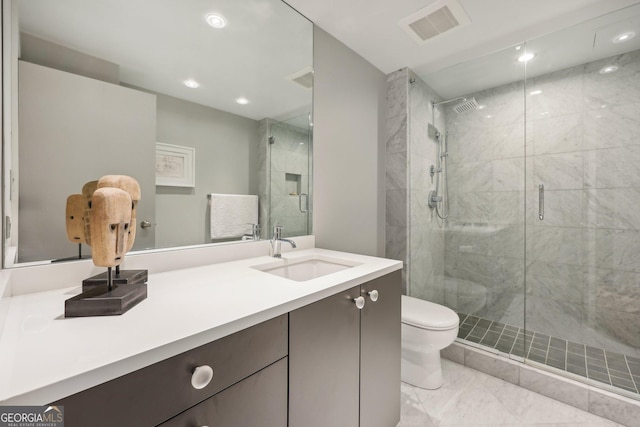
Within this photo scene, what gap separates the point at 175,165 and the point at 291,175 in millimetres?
688

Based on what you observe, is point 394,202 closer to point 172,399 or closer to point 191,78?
point 191,78

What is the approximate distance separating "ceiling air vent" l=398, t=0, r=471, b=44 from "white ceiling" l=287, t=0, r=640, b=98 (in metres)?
0.03

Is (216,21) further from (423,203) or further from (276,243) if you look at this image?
(423,203)

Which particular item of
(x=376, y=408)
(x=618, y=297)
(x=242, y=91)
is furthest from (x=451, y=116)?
(x=376, y=408)

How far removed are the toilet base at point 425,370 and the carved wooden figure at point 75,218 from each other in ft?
6.14

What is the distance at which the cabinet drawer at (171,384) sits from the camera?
458 mm

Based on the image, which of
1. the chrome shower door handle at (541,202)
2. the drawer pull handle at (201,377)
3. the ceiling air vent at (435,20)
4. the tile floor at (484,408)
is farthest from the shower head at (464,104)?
the drawer pull handle at (201,377)

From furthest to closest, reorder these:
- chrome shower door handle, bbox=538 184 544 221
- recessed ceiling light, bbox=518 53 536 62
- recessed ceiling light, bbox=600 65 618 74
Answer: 1. chrome shower door handle, bbox=538 184 544 221
2. recessed ceiling light, bbox=518 53 536 62
3. recessed ceiling light, bbox=600 65 618 74

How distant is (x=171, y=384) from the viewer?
55cm

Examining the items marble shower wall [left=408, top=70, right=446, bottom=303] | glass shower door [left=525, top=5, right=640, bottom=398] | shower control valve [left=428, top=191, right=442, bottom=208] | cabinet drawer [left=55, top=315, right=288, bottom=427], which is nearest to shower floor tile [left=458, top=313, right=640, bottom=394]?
glass shower door [left=525, top=5, right=640, bottom=398]

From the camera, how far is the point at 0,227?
0.78 meters

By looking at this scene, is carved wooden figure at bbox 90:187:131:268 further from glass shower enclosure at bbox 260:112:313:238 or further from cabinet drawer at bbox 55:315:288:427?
glass shower enclosure at bbox 260:112:313:238

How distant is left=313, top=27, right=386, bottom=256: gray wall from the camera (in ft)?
6.03

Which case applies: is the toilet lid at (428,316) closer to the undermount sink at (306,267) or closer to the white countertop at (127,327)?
the undermount sink at (306,267)
